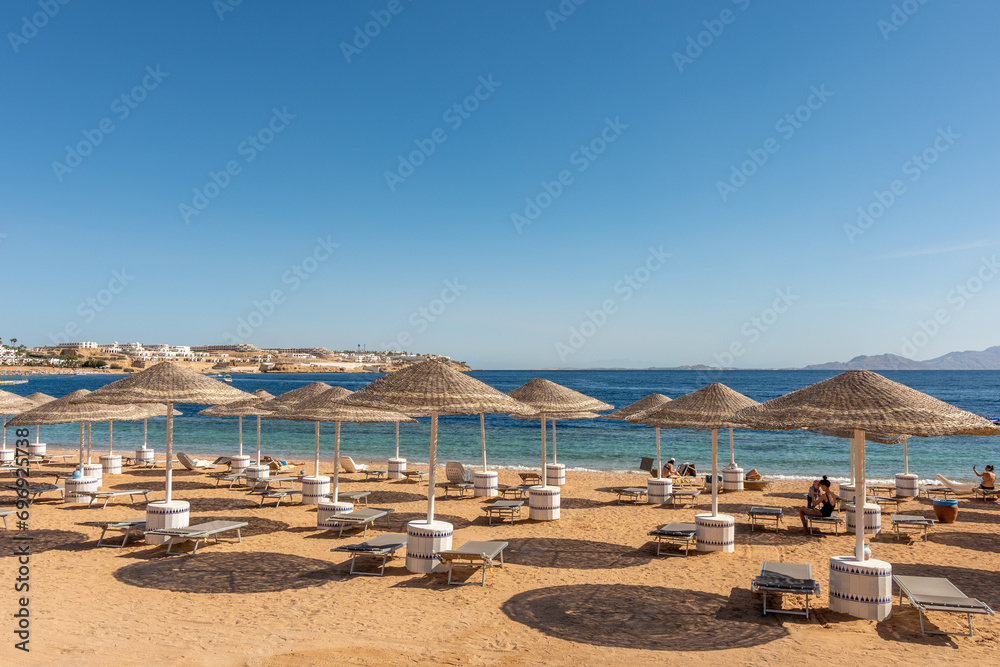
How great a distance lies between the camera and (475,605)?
23.0ft

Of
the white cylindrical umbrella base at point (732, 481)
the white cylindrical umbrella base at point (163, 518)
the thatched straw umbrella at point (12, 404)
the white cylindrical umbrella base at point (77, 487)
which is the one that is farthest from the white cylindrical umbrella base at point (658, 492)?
the thatched straw umbrella at point (12, 404)

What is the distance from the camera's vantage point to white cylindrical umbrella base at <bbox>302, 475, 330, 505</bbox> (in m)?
12.9

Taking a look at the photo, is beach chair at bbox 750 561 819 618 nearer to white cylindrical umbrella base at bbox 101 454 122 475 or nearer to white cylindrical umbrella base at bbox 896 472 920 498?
white cylindrical umbrella base at bbox 896 472 920 498

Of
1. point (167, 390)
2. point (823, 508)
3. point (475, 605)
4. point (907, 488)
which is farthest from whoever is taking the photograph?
point (907, 488)

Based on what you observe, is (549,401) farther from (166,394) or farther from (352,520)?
(166,394)

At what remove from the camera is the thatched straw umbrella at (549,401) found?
12595 millimetres

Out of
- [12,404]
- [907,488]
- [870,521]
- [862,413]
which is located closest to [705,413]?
[862,413]

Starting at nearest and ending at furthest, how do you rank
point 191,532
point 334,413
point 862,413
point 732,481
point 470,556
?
point 862,413
point 470,556
point 191,532
point 334,413
point 732,481

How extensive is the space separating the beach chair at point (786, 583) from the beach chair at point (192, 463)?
17594 millimetres

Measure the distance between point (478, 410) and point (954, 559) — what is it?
25.8ft

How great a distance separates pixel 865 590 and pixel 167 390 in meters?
9.45

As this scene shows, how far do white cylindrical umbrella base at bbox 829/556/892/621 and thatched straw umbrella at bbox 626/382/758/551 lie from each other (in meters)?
2.67

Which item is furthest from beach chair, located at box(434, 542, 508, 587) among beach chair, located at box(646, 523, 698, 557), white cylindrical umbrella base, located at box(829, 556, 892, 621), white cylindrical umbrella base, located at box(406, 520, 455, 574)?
white cylindrical umbrella base, located at box(829, 556, 892, 621)

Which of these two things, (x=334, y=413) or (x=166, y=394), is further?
(x=334, y=413)
